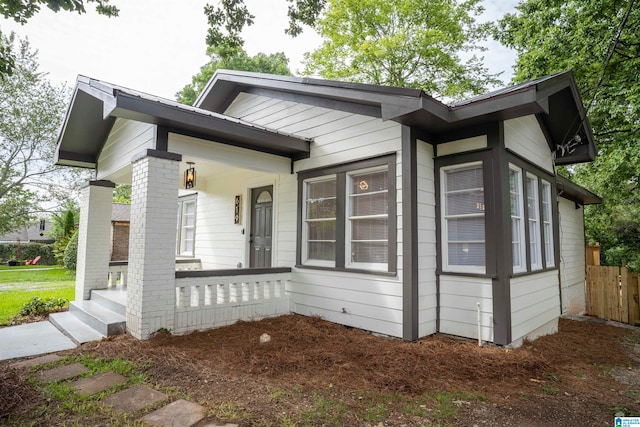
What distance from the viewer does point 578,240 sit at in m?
8.96

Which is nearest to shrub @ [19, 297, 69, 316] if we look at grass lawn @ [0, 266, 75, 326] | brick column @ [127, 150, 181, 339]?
grass lawn @ [0, 266, 75, 326]

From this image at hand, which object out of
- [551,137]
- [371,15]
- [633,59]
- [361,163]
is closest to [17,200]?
[371,15]

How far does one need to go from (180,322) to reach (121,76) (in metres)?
16.8

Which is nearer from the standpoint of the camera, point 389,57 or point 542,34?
point 542,34

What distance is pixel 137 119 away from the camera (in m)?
4.50

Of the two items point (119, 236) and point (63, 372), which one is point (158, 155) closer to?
point (63, 372)

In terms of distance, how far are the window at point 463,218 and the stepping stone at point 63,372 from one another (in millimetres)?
4481

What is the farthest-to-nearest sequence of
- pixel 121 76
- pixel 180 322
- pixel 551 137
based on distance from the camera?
pixel 121 76 → pixel 551 137 → pixel 180 322

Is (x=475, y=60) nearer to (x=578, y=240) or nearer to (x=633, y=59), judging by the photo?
(x=633, y=59)

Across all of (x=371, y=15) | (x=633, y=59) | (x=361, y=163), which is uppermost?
(x=371, y=15)

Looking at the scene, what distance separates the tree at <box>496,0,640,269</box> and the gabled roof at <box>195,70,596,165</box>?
3.01m

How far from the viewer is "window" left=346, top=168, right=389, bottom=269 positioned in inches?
195

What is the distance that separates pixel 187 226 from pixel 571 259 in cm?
965

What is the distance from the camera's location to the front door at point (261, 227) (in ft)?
22.8
